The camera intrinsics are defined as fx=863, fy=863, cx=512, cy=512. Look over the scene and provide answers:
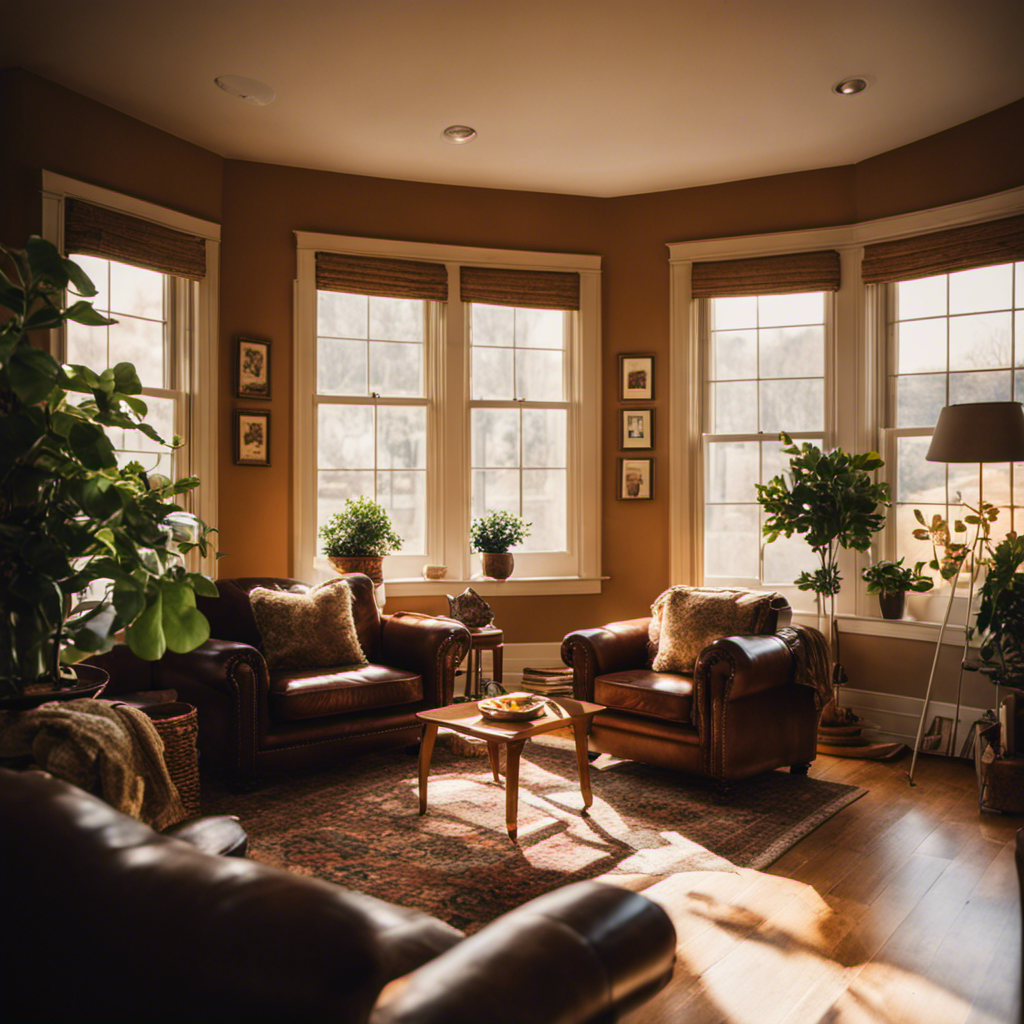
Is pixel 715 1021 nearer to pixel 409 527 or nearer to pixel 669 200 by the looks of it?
pixel 409 527

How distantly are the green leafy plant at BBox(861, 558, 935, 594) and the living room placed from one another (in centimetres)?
26

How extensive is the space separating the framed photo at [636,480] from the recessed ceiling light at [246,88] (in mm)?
2976

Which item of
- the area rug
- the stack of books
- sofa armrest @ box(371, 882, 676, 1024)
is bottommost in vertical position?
the area rug

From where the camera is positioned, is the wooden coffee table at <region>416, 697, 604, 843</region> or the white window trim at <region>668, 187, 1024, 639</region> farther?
the white window trim at <region>668, 187, 1024, 639</region>

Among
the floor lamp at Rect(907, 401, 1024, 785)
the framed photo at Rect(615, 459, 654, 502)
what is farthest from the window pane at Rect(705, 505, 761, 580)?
the floor lamp at Rect(907, 401, 1024, 785)

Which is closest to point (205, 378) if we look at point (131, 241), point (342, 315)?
point (131, 241)

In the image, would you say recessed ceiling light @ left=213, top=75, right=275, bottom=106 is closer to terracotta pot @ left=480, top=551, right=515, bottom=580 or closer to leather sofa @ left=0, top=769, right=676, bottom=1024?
terracotta pot @ left=480, top=551, right=515, bottom=580

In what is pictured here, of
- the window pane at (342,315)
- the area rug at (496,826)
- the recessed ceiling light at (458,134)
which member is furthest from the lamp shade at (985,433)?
the window pane at (342,315)

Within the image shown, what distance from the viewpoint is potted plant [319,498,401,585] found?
16.2 ft

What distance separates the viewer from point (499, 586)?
553 cm

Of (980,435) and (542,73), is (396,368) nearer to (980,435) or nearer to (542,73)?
(542,73)

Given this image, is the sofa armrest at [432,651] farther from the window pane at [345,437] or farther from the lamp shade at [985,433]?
the lamp shade at [985,433]

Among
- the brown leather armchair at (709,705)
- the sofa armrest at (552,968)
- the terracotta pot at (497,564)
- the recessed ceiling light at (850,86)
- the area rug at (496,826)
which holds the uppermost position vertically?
the recessed ceiling light at (850,86)

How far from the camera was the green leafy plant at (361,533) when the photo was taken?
4.95 m
